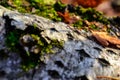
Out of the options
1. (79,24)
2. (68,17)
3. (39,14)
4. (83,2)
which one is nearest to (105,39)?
(79,24)

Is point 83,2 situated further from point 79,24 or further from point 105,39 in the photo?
point 105,39

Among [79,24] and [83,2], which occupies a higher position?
[83,2]

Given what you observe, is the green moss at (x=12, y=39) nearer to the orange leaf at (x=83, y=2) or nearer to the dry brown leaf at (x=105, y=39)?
the dry brown leaf at (x=105, y=39)

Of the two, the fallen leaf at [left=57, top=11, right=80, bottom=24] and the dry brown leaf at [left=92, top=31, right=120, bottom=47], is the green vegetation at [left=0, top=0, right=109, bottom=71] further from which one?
the dry brown leaf at [left=92, top=31, right=120, bottom=47]

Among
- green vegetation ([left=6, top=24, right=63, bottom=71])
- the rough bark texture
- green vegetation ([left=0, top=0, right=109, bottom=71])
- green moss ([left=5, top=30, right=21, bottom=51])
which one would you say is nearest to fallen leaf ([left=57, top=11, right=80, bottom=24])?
green vegetation ([left=0, top=0, right=109, bottom=71])

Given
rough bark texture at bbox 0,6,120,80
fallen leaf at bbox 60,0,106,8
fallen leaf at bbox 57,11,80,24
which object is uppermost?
fallen leaf at bbox 60,0,106,8

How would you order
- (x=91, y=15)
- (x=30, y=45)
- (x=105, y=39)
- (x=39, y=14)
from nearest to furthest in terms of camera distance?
(x=30, y=45)
(x=105, y=39)
(x=39, y=14)
(x=91, y=15)

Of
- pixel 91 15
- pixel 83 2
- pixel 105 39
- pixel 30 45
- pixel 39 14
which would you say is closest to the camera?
pixel 30 45
